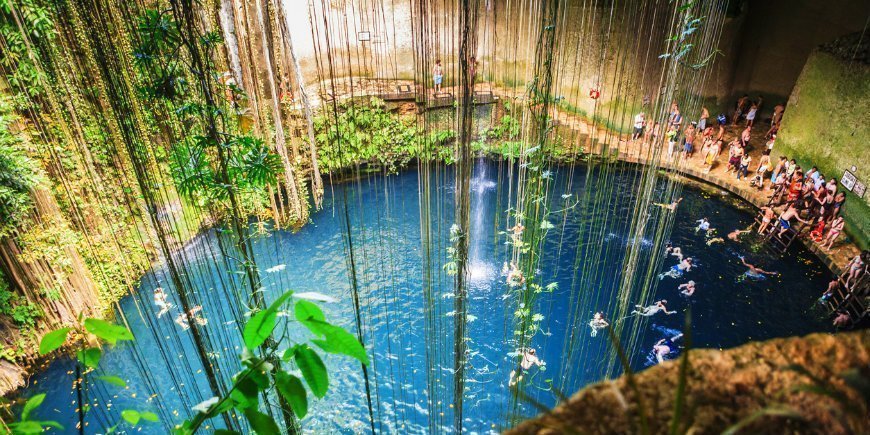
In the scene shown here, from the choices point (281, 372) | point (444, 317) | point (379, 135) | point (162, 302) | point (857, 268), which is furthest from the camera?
point (379, 135)

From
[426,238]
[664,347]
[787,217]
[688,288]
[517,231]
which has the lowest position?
[664,347]

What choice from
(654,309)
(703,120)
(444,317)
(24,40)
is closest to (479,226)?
(444,317)

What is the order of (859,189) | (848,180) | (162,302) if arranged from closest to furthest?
1. (162,302)
2. (859,189)
3. (848,180)

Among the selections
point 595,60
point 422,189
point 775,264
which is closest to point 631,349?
point 775,264

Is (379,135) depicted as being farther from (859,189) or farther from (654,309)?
(859,189)

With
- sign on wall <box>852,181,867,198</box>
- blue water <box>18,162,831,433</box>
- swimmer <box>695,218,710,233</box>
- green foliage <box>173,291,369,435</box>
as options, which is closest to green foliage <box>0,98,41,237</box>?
blue water <box>18,162,831,433</box>

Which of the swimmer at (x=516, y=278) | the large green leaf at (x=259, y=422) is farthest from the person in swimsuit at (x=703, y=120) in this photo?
the large green leaf at (x=259, y=422)

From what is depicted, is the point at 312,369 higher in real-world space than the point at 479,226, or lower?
higher
